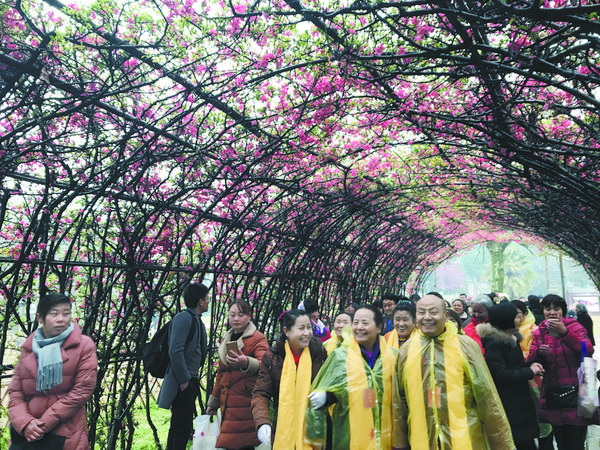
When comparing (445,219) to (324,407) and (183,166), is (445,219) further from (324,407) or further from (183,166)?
(324,407)

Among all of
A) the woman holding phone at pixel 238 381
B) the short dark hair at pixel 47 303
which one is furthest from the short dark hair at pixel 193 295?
the short dark hair at pixel 47 303

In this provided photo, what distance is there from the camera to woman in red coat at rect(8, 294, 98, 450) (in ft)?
8.93

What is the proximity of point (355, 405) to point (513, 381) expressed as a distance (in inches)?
46.8

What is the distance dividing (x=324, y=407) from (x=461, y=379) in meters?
0.85

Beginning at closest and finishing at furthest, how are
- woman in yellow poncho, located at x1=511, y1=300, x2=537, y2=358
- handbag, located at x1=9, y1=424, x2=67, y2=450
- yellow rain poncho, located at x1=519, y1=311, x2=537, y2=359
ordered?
1. handbag, located at x1=9, y1=424, x2=67, y2=450
2. yellow rain poncho, located at x1=519, y1=311, x2=537, y2=359
3. woman in yellow poncho, located at x1=511, y1=300, x2=537, y2=358

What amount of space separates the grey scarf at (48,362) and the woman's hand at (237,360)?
109 centimetres

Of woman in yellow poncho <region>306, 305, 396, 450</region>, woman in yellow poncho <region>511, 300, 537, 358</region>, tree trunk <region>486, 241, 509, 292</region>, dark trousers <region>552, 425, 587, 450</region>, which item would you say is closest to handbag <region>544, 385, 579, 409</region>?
dark trousers <region>552, 425, 587, 450</region>

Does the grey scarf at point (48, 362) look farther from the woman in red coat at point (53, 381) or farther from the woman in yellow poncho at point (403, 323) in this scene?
the woman in yellow poncho at point (403, 323)

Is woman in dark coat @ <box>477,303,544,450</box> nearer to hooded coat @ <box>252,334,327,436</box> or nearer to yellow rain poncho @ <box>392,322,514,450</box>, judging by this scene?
yellow rain poncho @ <box>392,322,514,450</box>

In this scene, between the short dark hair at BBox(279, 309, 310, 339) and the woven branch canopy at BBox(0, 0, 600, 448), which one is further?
the short dark hair at BBox(279, 309, 310, 339)

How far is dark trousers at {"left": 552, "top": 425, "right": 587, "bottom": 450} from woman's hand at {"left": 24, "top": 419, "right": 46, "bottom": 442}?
368 centimetres

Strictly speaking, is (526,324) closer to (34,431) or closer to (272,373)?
(272,373)

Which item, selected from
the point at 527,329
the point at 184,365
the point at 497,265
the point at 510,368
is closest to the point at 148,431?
the point at 184,365

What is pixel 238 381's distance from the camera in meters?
3.45
